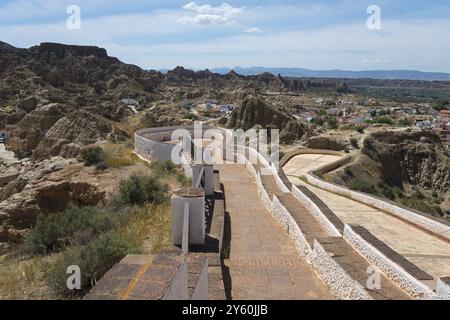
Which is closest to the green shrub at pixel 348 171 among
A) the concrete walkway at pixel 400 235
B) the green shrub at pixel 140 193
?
the concrete walkway at pixel 400 235

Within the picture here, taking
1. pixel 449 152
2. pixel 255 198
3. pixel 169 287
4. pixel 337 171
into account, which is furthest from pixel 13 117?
pixel 169 287

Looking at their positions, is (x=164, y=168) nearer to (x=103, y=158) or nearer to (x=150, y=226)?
(x=103, y=158)

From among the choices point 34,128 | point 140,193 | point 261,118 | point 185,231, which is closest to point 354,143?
point 261,118

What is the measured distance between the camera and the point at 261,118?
3972 centimetres

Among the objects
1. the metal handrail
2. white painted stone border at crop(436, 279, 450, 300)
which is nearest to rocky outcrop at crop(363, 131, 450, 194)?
the metal handrail

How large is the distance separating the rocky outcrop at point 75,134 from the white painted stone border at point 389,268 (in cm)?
2052

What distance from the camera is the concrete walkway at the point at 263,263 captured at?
6.88 m

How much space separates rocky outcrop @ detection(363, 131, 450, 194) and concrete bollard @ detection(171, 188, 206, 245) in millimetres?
28789

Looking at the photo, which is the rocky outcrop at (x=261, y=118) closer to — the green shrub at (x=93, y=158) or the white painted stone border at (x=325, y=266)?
the green shrub at (x=93, y=158)

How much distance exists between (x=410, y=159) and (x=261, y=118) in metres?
13.5

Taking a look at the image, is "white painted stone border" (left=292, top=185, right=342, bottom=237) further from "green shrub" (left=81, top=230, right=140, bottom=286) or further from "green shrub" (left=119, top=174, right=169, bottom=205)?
"green shrub" (left=81, top=230, right=140, bottom=286)
